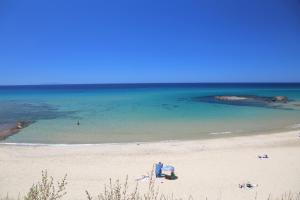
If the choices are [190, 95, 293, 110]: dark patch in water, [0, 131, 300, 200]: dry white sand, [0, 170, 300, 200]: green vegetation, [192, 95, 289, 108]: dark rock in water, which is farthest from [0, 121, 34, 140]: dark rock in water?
[192, 95, 289, 108]: dark rock in water

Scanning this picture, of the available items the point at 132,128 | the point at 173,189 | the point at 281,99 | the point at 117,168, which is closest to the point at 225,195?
the point at 173,189

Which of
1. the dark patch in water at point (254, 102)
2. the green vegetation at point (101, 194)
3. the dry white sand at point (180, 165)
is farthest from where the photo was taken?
the dark patch in water at point (254, 102)

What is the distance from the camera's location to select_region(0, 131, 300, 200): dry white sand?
877cm

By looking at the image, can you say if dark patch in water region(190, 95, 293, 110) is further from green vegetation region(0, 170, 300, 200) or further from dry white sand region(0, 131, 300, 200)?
green vegetation region(0, 170, 300, 200)

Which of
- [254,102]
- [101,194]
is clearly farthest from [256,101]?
[101,194]

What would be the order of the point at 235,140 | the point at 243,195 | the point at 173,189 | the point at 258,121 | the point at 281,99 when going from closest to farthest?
the point at 243,195 < the point at 173,189 < the point at 235,140 < the point at 258,121 < the point at 281,99

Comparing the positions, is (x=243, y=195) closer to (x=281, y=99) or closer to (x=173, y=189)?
(x=173, y=189)

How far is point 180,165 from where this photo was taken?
1141 centimetres

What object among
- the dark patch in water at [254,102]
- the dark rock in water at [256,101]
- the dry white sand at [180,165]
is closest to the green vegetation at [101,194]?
the dry white sand at [180,165]

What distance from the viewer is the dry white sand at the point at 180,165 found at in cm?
877

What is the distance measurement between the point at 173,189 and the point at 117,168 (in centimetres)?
319

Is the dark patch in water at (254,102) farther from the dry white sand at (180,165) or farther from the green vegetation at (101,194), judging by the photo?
the green vegetation at (101,194)

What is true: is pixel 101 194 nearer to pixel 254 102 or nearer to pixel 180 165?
pixel 180 165

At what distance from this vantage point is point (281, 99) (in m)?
47.0
